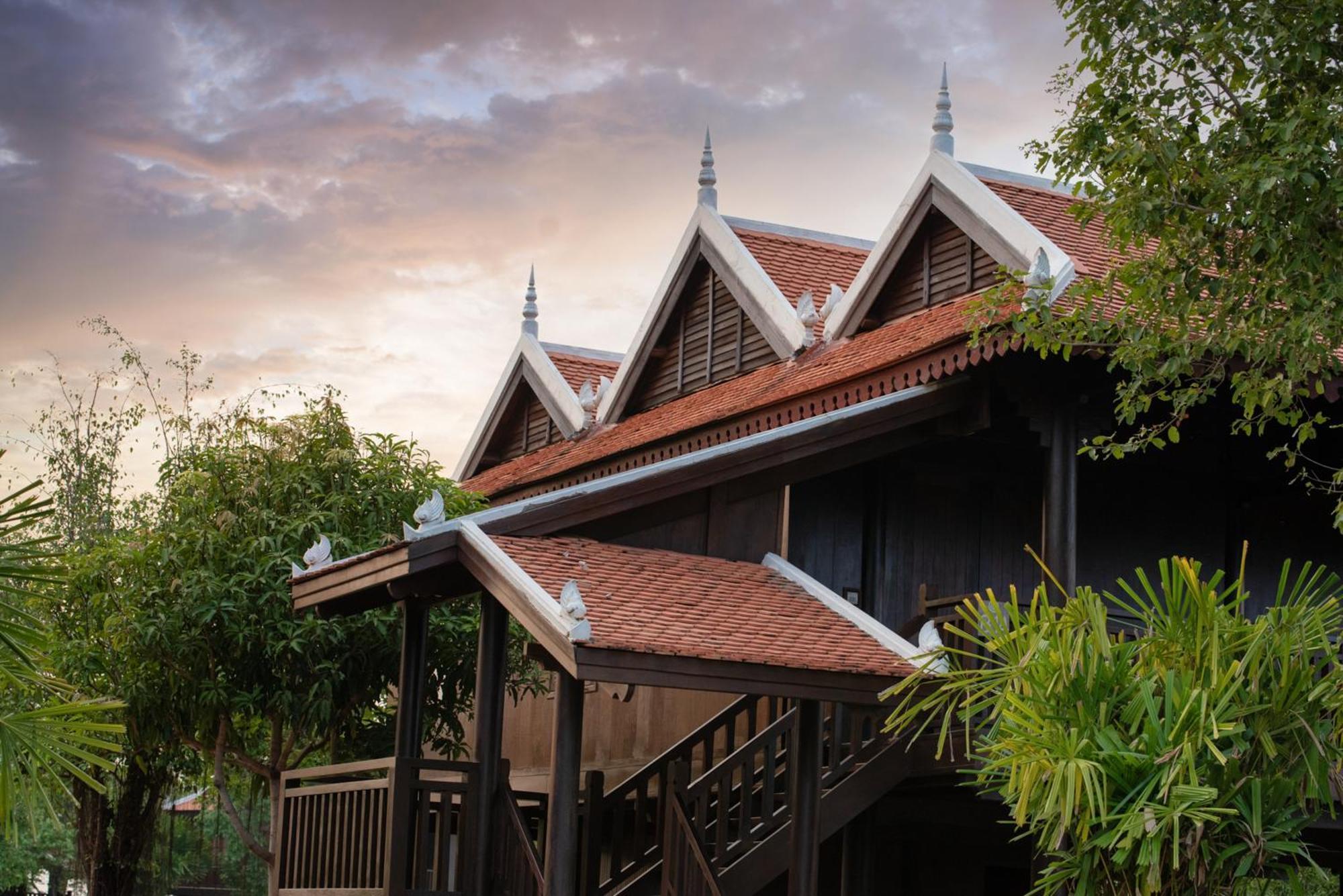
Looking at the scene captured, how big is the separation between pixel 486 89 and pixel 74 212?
166 inches

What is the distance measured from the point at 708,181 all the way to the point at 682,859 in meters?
8.28

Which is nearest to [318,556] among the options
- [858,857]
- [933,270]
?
[858,857]

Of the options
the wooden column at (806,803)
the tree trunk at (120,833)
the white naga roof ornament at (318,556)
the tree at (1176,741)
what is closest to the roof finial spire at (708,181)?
the white naga roof ornament at (318,556)

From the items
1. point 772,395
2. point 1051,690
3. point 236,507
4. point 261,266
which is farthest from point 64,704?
point 261,266

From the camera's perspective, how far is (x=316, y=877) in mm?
11258

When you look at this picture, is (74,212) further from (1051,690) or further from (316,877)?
(1051,690)

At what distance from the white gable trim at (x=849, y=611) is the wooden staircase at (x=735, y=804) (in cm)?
58

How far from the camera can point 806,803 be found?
35.1ft

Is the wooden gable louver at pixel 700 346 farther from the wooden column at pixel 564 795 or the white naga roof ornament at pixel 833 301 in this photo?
the wooden column at pixel 564 795

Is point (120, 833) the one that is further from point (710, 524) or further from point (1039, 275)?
point (1039, 275)

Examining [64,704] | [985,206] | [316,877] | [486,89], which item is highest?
[486,89]

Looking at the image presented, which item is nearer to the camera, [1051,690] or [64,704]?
[64,704]

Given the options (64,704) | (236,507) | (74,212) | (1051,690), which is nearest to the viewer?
(64,704)

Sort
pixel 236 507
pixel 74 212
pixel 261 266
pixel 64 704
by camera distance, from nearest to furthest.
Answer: pixel 64 704, pixel 236 507, pixel 74 212, pixel 261 266
